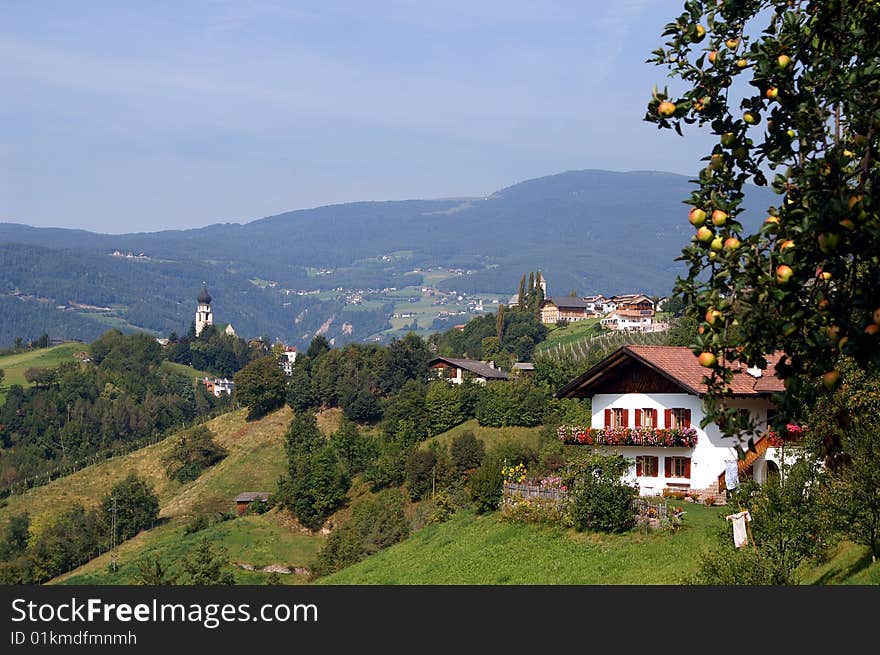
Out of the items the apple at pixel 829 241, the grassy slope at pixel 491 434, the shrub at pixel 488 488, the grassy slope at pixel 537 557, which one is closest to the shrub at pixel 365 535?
the grassy slope at pixel 491 434

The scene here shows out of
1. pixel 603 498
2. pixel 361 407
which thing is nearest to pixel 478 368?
pixel 361 407

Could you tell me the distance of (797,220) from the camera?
9148mm

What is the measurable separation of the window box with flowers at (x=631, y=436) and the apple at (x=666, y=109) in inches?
1396

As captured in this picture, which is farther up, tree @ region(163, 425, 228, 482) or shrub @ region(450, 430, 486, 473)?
shrub @ region(450, 430, 486, 473)

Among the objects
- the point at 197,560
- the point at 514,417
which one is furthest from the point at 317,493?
the point at 197,560

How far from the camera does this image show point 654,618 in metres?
14.8

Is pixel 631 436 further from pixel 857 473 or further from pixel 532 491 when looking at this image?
pixel 857 473

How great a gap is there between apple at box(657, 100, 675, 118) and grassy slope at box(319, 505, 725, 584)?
65.5 ft

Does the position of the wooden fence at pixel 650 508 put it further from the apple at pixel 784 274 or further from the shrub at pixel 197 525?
the shrub at pixel 197 525

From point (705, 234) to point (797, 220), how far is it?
72cm

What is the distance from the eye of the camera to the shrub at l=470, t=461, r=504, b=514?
46.3m

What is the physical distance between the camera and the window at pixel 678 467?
148 ft

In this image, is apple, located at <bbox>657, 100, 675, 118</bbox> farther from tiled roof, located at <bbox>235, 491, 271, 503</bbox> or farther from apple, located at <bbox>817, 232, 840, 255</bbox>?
tiled roof, located at <bbox>235, 491, 271, 503</bbox>

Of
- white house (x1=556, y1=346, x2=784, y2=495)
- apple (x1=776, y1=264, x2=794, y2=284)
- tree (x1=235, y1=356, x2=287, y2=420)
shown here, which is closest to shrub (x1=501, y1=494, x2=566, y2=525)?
white house (x1=556, y1=346, x2=784, y2=495)
